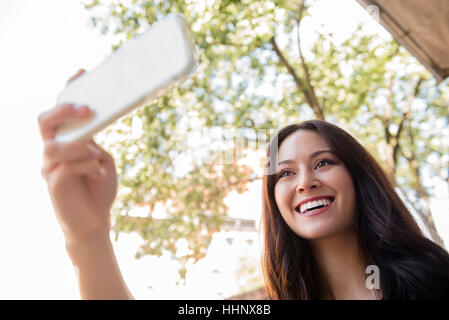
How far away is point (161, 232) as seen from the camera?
4.89 meters

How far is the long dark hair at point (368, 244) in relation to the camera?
1.20 meters

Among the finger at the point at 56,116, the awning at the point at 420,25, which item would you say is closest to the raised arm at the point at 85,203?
the finger at the point at 56,116

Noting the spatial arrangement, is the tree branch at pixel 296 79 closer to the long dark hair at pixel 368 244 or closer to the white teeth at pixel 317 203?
the long dark hair at pixel 368 244

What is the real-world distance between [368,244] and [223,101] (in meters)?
4.44

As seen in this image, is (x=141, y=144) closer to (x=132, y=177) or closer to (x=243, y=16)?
(x=132, y=177)

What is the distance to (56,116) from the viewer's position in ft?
2.05

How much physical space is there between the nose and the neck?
22cm

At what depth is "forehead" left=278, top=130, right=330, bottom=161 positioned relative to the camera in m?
1.48

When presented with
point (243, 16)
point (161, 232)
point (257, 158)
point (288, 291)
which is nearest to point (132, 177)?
point (161, 232)

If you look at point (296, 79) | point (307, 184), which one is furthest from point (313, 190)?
point (296, 79)

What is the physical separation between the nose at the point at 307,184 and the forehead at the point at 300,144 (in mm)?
125

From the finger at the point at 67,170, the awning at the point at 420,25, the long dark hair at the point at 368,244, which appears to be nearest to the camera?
the finger at the point at 67,170

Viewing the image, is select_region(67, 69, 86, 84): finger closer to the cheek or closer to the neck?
the cheek

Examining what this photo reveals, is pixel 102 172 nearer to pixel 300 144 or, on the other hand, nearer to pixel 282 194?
pixel 282 194
